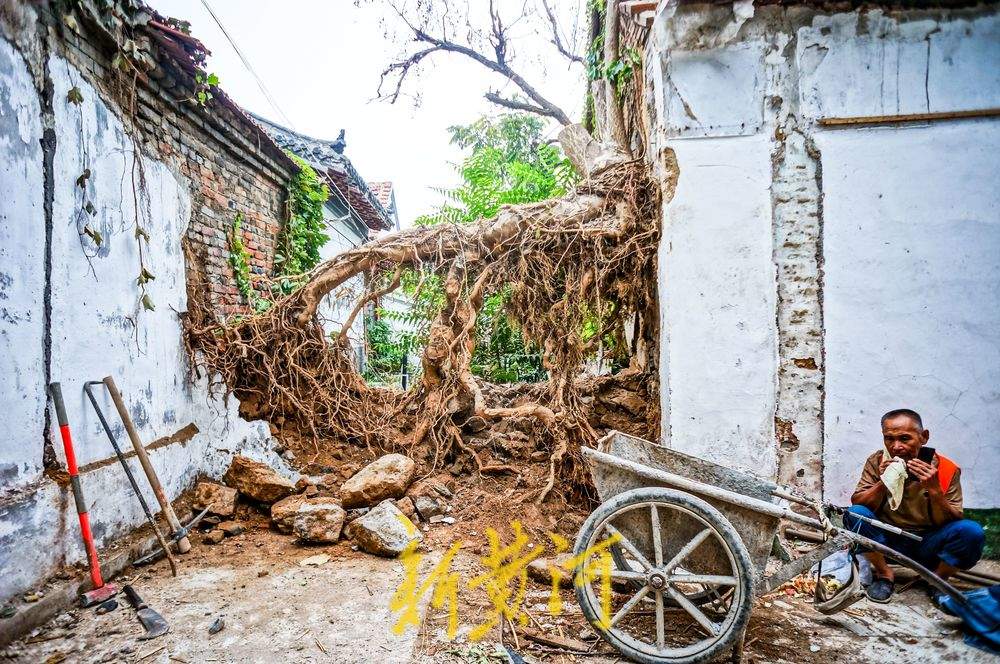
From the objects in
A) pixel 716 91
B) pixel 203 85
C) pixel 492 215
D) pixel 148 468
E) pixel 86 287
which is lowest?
pixel 148 468

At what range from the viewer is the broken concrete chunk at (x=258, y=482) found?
14.4ft

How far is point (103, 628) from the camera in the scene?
279 cm

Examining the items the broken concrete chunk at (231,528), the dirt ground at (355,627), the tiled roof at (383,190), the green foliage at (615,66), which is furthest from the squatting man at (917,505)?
the tiled roof at (383,190)

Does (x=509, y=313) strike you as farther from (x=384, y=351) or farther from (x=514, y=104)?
(x=514, y=104)

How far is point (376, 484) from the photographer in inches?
167

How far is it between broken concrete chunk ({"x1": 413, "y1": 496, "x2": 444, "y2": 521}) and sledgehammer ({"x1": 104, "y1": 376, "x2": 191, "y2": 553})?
5.69 ft

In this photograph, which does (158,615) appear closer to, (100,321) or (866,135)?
(100,321)

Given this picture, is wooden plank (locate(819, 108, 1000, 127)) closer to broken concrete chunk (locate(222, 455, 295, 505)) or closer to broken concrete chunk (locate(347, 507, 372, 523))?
broken concrete chunk (locate(347, 507, 372, 523))

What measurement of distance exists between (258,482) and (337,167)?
734cm

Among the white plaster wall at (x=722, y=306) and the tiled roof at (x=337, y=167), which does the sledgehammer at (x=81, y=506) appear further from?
the tiled roof at (x=337, y=167)

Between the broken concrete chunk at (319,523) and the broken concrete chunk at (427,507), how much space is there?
24.2 inches

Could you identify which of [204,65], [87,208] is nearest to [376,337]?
[204,65]

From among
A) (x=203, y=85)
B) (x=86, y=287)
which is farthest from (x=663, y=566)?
(x=203, y=85)

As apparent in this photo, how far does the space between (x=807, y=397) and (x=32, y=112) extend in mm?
5627
